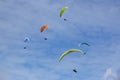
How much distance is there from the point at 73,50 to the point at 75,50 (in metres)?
0.73

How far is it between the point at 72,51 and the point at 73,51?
1.05ft

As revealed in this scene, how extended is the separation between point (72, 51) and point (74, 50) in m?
0.50

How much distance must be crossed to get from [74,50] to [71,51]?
0.97 metres

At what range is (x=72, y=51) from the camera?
141 feet

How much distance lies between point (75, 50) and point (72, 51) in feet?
2.76

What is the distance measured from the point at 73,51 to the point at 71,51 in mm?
899

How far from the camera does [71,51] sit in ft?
143

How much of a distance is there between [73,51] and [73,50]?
396mm

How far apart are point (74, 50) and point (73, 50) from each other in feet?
1.05

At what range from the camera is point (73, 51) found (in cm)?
4275

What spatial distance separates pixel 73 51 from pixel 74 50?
32 cm

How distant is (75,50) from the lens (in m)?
42.5
